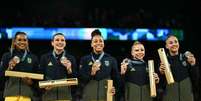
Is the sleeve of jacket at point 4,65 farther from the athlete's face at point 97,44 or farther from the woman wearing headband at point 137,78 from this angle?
the woman wearing headband at point 137,78

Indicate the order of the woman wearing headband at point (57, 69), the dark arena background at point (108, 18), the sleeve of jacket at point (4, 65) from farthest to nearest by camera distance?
the dark arena background at point (108, 18)
the sleeve of jacket at point (4, 65)
the woman wearing headband at point (57, 69)

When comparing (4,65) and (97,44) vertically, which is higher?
(97,44)

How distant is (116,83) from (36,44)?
5.96 m

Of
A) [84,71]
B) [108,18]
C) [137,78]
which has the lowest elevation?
[137,78]

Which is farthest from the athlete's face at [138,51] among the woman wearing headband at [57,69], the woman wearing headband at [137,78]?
the woman wearing headband at [57,69]

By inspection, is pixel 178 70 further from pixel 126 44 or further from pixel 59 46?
pixel 126 44

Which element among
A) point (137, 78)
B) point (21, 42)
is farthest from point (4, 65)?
point (137, 78)

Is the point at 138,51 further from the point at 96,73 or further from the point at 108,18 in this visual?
the point at 108,18

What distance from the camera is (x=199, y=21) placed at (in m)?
12.0

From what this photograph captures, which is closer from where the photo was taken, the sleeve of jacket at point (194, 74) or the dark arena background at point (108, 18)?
the sleeve of jacket at point (194, 74)

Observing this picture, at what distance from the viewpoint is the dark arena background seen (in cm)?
1165

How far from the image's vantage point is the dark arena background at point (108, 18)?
11648 millimetres

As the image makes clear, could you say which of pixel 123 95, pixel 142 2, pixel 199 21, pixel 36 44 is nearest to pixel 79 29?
pixel 36 44

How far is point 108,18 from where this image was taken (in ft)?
39.9
